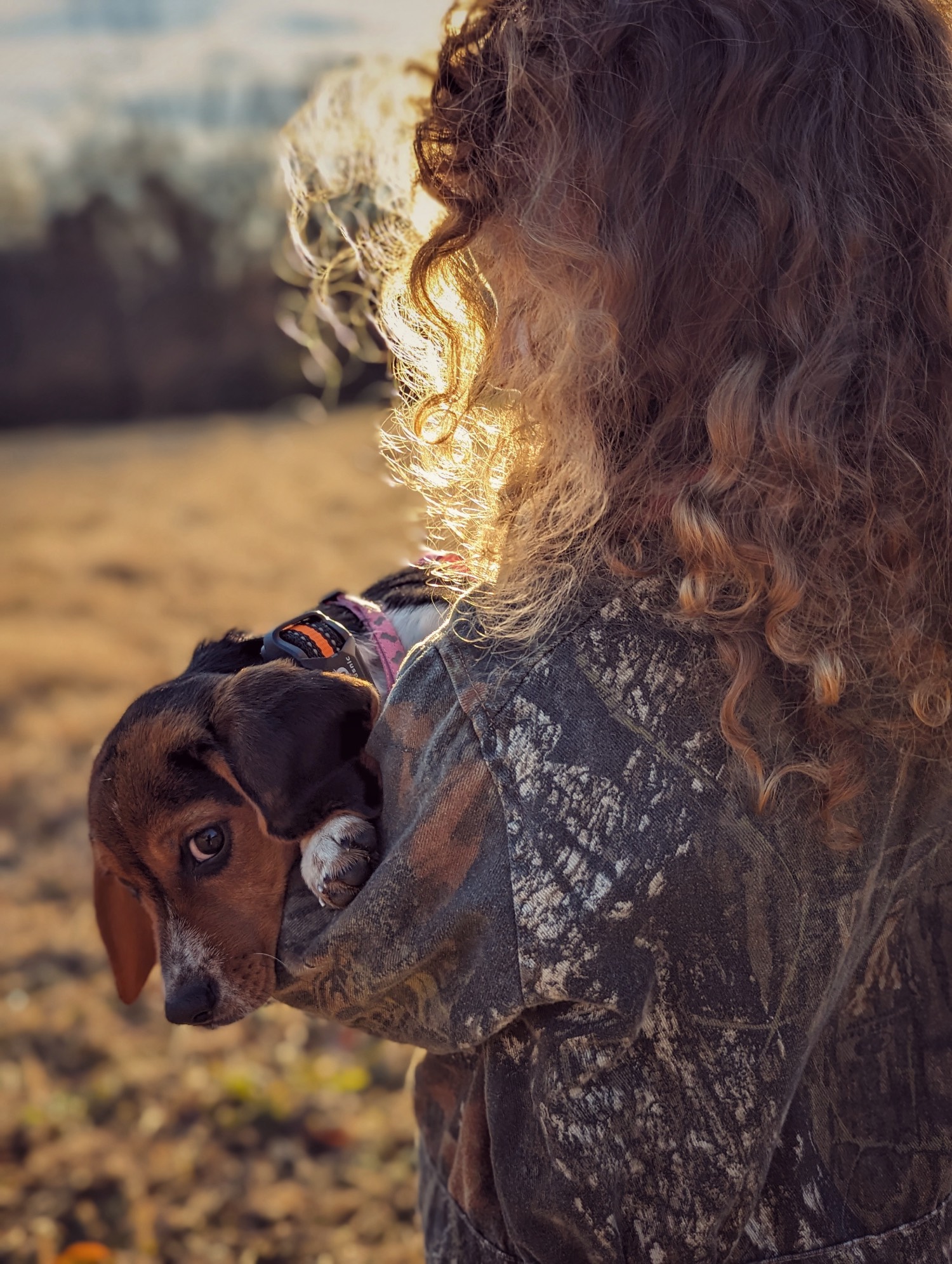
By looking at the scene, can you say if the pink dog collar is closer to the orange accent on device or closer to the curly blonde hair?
the orange accent on device

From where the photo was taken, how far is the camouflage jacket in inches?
59.2

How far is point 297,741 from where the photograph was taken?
199 centimetres

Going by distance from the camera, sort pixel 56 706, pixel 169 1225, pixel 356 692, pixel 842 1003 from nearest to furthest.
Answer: pixel 842 1003, pixel 356 692, pixel 169 1225, pixel 56 706

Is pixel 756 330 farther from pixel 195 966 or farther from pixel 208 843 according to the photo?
pixel 195 966

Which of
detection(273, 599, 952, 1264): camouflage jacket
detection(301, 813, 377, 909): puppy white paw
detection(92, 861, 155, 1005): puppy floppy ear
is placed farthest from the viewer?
detection(92, 861, 155, 1005): puppy floppy ear

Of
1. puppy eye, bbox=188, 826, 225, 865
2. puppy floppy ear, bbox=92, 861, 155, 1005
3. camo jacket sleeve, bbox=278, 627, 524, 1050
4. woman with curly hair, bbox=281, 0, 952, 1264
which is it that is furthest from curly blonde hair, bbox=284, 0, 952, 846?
puppy floppy ear, bbox=92, 861, 155, 1005

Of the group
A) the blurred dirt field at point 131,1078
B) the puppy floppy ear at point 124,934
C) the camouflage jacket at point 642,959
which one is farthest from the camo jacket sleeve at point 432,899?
the blurred dirt field at point 131,1078

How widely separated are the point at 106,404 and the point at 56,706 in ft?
40.4

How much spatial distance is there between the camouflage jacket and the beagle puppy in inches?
13.8

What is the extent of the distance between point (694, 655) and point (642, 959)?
1.35 ft

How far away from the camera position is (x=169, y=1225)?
3.08m

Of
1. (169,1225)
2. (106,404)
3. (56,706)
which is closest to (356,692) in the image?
(169,1225)

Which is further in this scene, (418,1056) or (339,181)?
(339,181)

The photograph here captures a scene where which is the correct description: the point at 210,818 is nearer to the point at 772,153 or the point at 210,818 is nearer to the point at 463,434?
the point at 463,434
